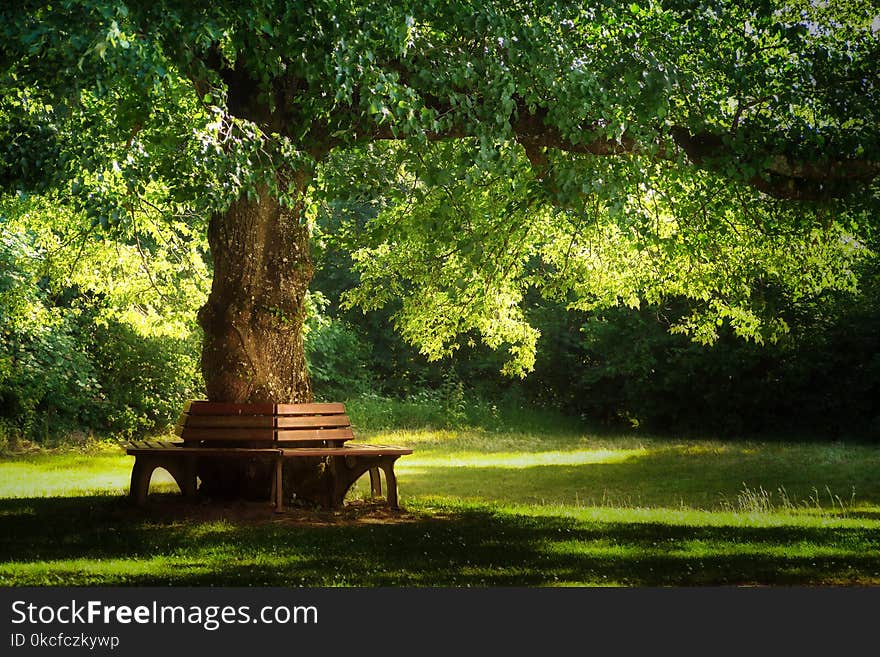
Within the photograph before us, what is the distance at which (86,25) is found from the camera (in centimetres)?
578

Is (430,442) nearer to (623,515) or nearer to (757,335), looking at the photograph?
(757,335)

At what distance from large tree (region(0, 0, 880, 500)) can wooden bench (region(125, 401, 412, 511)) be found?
17.1 inches

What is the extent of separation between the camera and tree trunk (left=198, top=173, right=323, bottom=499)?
363 inches

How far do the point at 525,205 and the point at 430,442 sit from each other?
8188mm

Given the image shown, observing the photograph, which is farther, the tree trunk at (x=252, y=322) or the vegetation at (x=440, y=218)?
the tree trunk at (x=252, y=322)

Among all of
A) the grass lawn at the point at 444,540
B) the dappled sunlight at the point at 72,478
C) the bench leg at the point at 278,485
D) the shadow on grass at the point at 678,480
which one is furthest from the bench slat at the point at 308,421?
the shadow on grass at the point at 678,480

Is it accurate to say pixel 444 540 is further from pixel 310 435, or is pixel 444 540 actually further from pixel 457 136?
pixel 457 136

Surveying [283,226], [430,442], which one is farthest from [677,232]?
[430,442]

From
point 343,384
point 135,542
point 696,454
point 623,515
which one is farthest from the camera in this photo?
point 343,384

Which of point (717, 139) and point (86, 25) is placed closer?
point (86, 25)

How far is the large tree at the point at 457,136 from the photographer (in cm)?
683

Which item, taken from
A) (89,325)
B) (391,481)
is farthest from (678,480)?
(89,325)

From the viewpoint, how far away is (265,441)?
8.83 metres

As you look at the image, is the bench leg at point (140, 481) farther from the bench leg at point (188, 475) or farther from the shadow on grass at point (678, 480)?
the shadow on grass at point (678, 480)
